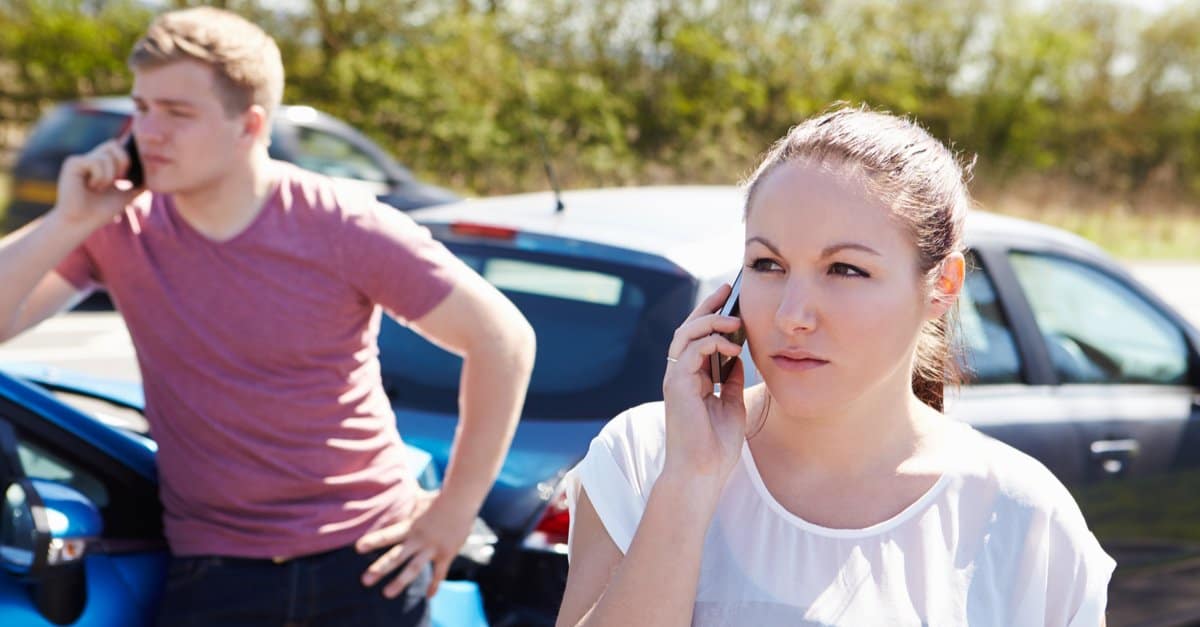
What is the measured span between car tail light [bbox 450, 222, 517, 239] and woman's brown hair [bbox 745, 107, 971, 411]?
5.33ft

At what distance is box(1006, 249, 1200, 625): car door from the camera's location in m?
4.08

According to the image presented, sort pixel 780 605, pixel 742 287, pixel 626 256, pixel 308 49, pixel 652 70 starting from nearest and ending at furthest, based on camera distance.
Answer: pixel 780 605 → pixel 742 287 → pixel 626 256 → pixel 308 49 → pixel 652 70

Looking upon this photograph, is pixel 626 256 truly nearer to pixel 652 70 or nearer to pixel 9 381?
pixel 9 381

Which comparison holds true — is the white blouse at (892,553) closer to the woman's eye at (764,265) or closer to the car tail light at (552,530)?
the woman's eye at (764,265)

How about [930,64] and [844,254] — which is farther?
[930,64]

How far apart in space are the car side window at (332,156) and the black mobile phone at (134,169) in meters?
8.88

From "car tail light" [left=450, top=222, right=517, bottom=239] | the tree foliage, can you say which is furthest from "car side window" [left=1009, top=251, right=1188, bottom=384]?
the tree foliage

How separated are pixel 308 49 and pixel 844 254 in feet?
69.2

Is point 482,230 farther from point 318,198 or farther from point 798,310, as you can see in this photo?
point 798,310

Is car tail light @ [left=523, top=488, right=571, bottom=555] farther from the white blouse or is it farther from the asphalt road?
the asphalt road

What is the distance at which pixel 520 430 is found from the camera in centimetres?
312

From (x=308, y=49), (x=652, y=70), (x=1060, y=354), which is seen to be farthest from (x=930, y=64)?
(x=1060, y=354)

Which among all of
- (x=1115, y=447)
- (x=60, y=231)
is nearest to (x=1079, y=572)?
(x=60, y=231)

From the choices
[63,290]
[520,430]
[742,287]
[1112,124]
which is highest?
[1112,124]
